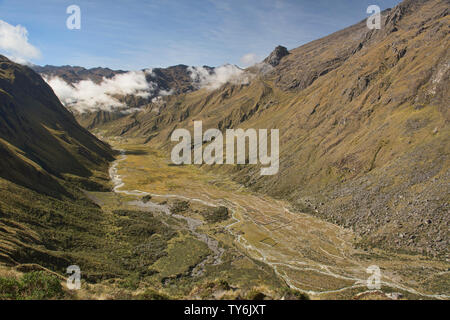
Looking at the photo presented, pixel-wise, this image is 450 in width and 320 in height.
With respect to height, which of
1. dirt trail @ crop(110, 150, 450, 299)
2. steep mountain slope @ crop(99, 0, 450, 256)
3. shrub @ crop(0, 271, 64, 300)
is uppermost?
steep mountain slope @ crop(99, 0, 450, 256)

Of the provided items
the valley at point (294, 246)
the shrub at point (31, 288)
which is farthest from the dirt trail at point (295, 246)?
the shrub at point (31, 288)

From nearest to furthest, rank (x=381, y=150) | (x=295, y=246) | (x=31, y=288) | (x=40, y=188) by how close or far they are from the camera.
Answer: (x=31, y=288)
(x=295, y=246)
(x=40, y=188)
(x=381, y=150)

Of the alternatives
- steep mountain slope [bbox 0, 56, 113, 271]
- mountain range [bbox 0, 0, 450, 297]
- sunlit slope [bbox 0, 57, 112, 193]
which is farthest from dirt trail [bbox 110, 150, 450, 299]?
sunlit slope [bbox 0, 57, 112, 193]

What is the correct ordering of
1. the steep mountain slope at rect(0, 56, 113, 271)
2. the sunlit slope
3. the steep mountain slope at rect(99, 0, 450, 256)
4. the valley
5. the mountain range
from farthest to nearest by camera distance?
the sunlit slope
the steep mountain slope at rect(99, 0, 450, 256)
the mountain range
the valley
the steep mountain slope at rect(0, 56, 113, 271)

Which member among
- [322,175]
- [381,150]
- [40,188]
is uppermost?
[381,150]

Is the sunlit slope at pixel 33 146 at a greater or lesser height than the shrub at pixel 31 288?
greater

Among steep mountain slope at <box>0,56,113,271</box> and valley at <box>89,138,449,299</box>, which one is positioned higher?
steep mountain slope at <box>0,56,113,271</box>

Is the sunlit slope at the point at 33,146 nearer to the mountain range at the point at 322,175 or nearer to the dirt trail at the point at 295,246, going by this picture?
the mountain range at the point at 322,175

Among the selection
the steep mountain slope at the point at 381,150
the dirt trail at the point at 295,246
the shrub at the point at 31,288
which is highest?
the steep mountain slope at the point at 381,150

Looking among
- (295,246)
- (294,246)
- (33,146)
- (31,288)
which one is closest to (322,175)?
(295,246)

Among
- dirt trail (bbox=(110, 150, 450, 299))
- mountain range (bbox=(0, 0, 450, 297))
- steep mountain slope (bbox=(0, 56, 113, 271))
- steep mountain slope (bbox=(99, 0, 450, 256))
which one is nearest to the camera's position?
steep mountain slope (bbox=(0, 56, 113, 271))

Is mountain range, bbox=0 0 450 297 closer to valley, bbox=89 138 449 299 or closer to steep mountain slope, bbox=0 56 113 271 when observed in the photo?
steep mountain slope, bbox=0 56 113 271

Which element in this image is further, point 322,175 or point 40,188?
point 322,175

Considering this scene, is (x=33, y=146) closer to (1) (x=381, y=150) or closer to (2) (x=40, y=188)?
(2) (x=40, y=188)
